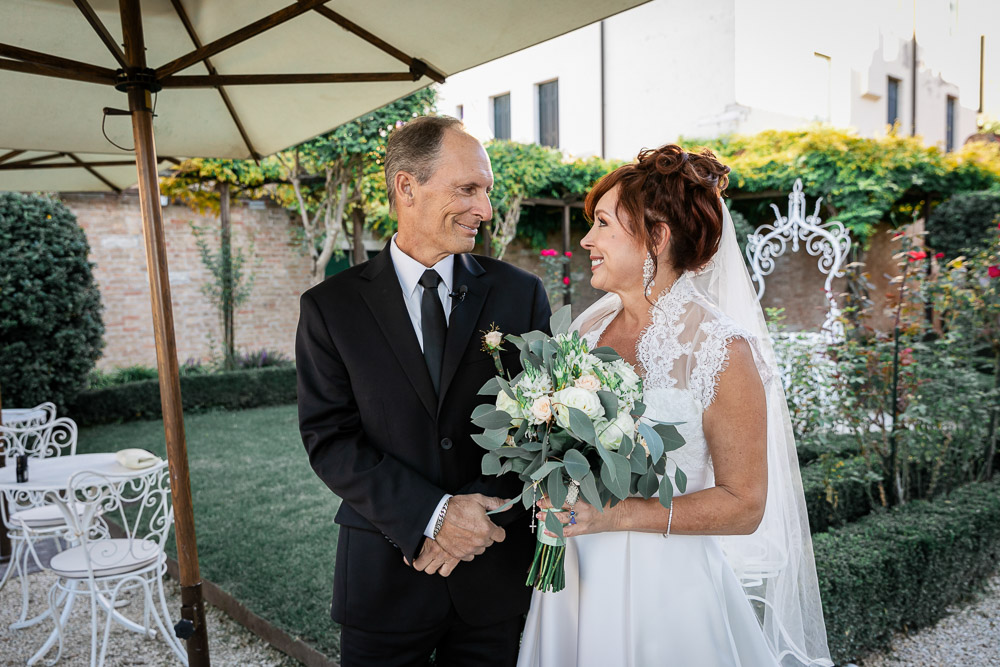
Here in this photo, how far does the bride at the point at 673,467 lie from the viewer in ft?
5.92

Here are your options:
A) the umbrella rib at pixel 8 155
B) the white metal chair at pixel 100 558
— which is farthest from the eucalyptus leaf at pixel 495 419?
the umbrella rib at pixel 8 155

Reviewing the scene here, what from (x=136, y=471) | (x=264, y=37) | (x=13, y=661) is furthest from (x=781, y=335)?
(x=13, y=661)

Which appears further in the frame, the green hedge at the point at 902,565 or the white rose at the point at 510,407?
the green hedge at the point at 902,565

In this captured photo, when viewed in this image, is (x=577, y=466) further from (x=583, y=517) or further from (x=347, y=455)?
(x=347, y=455)

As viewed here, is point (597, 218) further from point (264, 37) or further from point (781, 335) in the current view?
point (781, 335)

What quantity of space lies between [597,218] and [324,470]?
3.75 ft

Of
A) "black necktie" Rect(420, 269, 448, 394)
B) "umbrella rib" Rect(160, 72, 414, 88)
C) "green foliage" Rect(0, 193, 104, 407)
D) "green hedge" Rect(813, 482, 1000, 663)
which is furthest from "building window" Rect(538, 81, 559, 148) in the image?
"black necktie" Rect(420, 269, 448, 394)

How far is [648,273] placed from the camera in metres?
2.10

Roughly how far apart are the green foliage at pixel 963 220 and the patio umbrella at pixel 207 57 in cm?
1295

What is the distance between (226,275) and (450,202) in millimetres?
10572

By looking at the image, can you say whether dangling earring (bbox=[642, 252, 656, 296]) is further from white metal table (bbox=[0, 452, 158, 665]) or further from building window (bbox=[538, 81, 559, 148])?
building window (bbox=[538, 81, 559, 148])

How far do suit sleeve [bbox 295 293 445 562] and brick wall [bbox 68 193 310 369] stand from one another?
31.3 ft

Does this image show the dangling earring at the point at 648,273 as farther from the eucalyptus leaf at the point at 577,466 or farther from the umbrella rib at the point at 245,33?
the umbrella rib at the point at 245,33

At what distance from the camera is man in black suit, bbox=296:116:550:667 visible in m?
1.89
